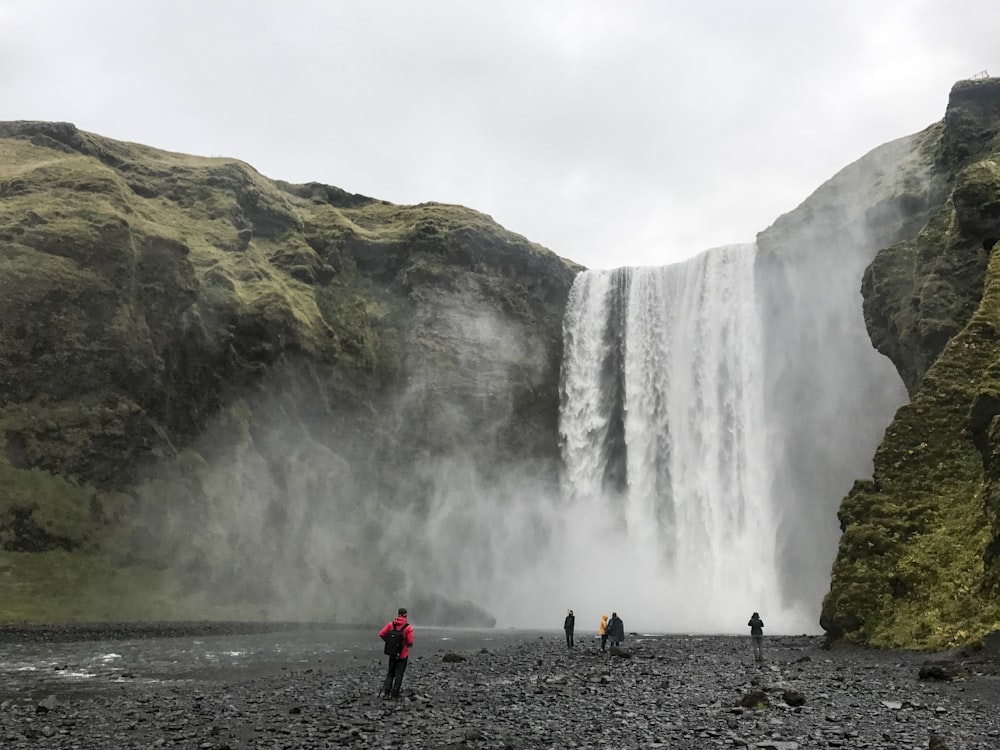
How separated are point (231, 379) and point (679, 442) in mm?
41586

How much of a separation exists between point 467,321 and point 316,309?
16427mm

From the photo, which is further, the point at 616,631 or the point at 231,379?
the point at 231,379

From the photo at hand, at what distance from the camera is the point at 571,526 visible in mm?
75875

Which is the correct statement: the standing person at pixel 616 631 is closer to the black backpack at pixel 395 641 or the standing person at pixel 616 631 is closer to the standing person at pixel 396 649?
the standing person at pixel 396 649

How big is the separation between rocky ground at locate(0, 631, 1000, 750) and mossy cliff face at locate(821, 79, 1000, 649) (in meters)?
2.64

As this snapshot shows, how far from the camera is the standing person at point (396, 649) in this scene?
18.3 metres

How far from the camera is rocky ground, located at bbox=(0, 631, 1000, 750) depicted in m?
13.3

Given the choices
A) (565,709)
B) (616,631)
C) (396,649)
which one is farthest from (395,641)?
(616,631)

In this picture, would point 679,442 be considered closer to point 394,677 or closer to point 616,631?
point 616,631

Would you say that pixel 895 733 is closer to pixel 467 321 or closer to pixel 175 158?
pixel 467 321

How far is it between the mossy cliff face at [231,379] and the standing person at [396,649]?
42453 millimetres

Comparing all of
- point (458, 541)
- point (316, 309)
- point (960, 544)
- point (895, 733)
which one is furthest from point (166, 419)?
point (895, 733)

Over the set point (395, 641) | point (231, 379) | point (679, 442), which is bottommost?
point (395, 641)

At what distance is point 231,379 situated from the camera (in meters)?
70.9
